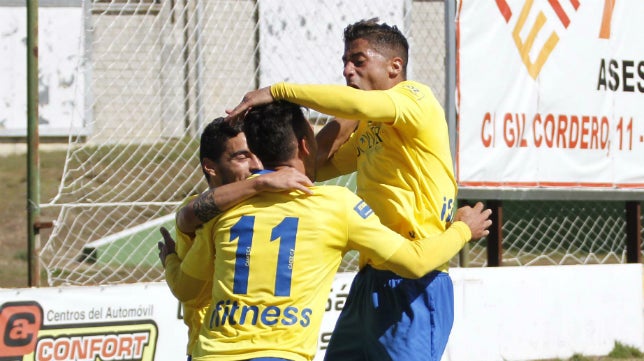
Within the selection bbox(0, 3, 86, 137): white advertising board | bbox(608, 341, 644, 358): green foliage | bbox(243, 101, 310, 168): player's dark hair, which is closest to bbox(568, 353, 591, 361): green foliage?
bbox(608, 341, 644, 358): green foliage

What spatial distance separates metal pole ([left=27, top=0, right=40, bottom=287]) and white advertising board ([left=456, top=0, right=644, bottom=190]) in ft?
9.25

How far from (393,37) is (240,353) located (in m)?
1.75

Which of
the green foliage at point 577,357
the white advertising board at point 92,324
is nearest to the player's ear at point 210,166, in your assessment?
the white advertising board at point 92,324

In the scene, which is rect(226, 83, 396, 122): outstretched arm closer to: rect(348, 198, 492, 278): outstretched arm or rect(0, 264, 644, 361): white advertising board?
rect(348, 198, 492, 278): outstretched arm

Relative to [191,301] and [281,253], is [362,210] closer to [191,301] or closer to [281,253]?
[281,253]

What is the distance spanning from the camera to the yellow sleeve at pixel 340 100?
13.0 ft

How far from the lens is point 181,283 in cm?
403

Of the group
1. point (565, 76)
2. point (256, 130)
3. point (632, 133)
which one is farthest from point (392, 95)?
point (632, 133)

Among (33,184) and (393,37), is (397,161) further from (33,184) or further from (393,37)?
(33,184)

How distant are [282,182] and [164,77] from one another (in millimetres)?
4133

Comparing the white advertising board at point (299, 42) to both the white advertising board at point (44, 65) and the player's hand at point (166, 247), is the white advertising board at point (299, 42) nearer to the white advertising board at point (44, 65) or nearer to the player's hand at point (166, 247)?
the player's hand at point (166, 247)

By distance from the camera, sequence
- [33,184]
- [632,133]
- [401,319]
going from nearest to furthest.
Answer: [401,319]
[33,184]
[632,133]

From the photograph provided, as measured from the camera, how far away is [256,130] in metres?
3.69

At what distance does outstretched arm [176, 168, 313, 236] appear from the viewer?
3.60 meters
